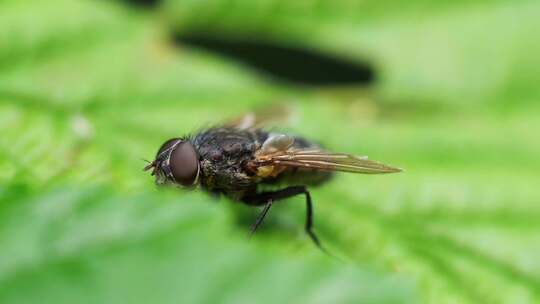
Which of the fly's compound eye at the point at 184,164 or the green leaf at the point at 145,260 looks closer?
the green leaf at the point at 145,260

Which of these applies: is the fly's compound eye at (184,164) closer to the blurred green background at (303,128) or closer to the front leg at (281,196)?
the blurred green background at (303,128)

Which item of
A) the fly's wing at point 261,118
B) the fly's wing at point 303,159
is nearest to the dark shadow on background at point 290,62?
the fly's wing at point 261,118

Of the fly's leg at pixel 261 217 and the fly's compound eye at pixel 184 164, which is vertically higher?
the fly's compound eye at pixel 184 164

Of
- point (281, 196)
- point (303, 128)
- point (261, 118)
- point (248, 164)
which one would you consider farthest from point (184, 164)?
point (303, 128)

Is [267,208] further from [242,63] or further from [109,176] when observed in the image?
[242,63]

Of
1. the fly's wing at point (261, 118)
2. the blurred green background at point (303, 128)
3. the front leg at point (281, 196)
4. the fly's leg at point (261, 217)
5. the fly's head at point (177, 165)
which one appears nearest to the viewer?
the blurred green background at point (303, 128)

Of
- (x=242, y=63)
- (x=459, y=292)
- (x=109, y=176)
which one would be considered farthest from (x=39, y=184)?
(x=242, y=63)
